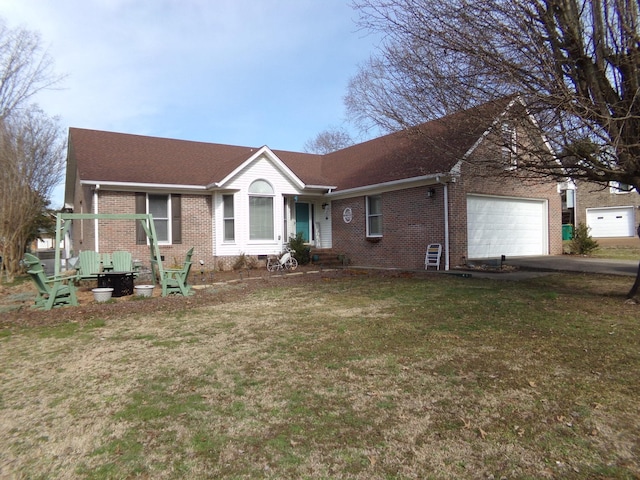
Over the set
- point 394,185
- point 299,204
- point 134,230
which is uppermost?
point 394,185

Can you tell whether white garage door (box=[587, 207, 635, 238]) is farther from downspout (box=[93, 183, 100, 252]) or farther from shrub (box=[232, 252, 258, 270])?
downspout (box=[93, 183, 100, 252])

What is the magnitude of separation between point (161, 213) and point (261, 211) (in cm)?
355

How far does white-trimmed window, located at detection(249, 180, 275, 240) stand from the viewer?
1588 cm

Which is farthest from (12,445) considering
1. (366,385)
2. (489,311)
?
(489,311)

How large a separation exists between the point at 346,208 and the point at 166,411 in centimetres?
1436

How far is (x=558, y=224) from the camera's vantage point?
17297 millimetres

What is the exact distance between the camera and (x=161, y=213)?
48.8 feet

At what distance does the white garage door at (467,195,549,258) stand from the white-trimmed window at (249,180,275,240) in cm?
716

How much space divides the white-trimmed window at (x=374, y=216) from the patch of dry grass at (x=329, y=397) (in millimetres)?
9263

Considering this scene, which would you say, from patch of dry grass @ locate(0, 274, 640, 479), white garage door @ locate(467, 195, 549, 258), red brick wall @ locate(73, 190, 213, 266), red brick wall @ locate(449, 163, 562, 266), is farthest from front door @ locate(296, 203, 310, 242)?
patch of dry grass @ locate(0, 274, 640, 479)

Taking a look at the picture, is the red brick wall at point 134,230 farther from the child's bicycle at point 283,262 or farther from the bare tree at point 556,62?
the bare tree at point 556,62

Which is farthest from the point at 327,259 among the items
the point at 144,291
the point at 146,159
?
the point at 144,291

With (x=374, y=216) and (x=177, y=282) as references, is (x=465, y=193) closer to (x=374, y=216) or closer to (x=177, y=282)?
(x=374, y=216)

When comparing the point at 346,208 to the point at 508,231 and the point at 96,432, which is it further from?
the point at 96,432
